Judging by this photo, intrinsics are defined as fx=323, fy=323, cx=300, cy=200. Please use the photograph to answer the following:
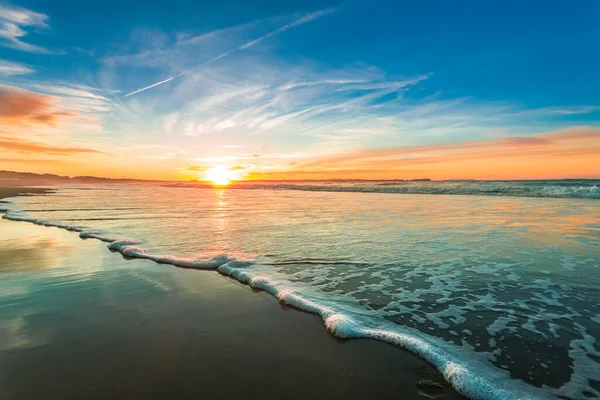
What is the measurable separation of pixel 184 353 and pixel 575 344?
16.4 feet

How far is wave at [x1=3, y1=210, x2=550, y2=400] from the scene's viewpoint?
3.38 metres

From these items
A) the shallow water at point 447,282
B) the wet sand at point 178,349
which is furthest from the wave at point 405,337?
the wet sand at point 178,349

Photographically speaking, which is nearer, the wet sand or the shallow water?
the wet sand

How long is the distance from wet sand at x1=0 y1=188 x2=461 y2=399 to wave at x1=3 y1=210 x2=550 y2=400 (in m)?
0.17

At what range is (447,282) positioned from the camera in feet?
21.5

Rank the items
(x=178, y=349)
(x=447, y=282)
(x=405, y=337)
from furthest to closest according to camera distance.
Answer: (x=447, y=282) → (x=405, y=337) → (x=178, y=349)

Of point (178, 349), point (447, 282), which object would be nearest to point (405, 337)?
point (447, 282)

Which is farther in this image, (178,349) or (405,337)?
(405,337)

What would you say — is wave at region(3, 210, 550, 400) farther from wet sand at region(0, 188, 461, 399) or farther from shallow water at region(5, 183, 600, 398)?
wet sand at region(0, 188, 461, 399)

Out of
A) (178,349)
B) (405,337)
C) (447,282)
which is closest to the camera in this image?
(178,349)

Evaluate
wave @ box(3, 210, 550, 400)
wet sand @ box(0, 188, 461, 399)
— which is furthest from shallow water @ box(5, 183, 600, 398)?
wet sand @ box(0, 188, 461, 399)

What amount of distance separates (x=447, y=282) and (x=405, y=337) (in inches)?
108

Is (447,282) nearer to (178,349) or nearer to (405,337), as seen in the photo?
(405,337)

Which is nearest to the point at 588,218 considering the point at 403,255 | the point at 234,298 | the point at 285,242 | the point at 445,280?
the point at 403,255
